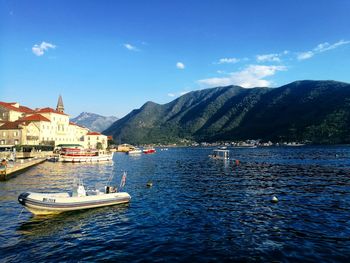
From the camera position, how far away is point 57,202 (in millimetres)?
27078

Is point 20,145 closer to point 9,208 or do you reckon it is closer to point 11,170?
point 11,170

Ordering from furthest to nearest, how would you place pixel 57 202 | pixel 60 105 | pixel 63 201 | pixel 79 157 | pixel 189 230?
pixel 60 105 < pixel 79 157 < pixel 63 201 < pixel 57 202 < pixel 189 230

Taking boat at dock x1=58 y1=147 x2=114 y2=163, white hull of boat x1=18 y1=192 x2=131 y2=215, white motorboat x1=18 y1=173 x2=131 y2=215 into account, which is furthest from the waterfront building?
white hull of boat x1=18 y1=192 x2=131 y2=215

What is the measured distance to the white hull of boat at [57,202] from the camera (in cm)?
2614

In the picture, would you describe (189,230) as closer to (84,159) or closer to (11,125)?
(84,159)

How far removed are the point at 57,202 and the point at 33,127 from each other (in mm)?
108790

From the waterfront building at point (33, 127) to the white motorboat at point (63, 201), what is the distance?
10214cm

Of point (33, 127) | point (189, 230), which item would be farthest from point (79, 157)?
point (189, 230)

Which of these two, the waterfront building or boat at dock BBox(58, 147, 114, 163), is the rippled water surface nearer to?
boat at dock BBox(58, 147, 114, 163)

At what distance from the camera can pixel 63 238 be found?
2119cm

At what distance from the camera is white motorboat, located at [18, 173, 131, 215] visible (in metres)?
26.2

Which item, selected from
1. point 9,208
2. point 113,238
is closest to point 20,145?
point 9,208

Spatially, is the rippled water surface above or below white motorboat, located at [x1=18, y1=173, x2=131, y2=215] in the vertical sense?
below

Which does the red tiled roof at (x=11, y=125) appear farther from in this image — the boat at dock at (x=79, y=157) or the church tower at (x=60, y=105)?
the church tower at (x=60, y=105)
